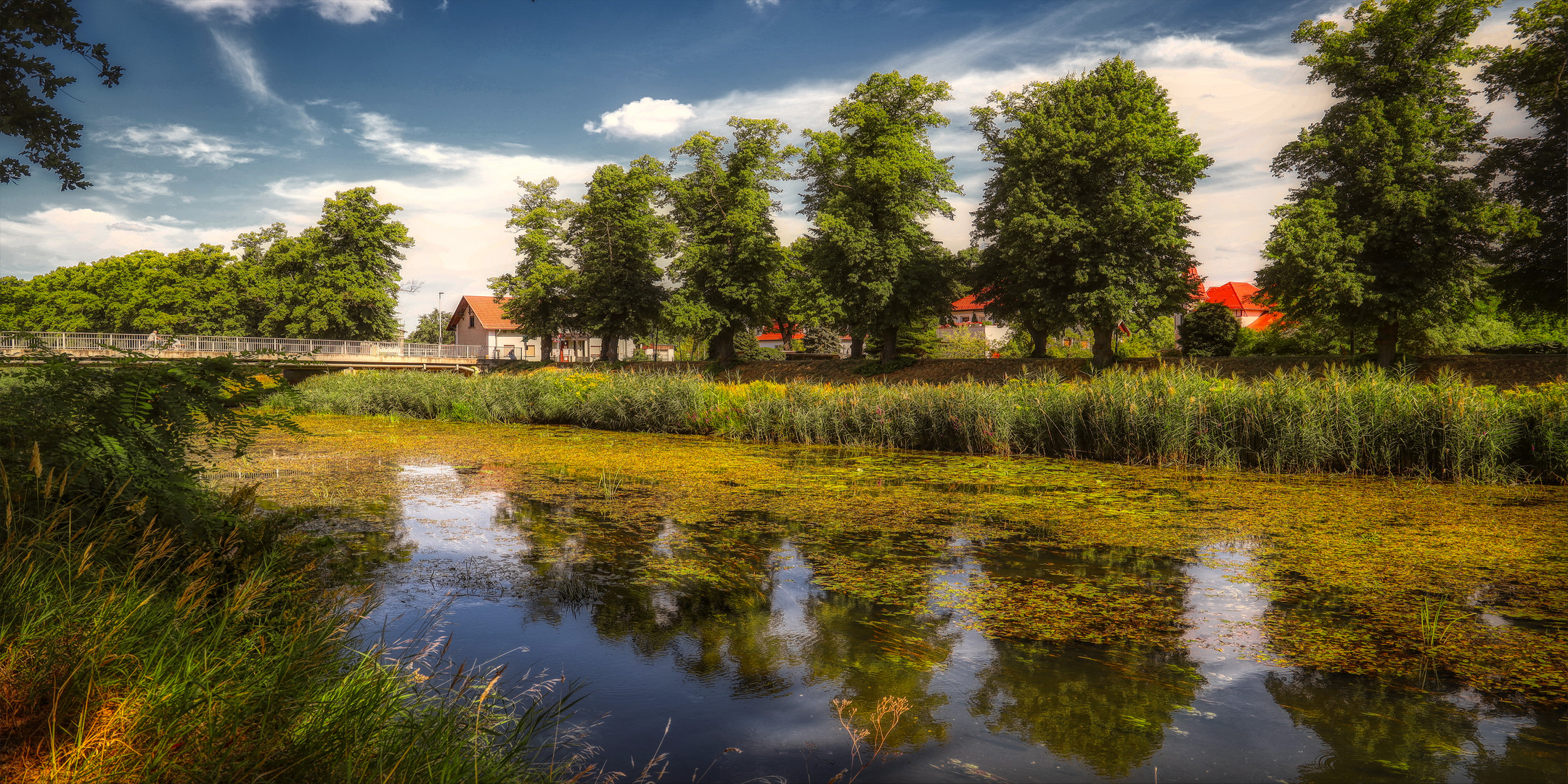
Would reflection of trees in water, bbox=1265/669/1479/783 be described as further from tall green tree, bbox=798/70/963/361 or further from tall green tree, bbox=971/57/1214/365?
tall green tree, bbox=798/70/963/361

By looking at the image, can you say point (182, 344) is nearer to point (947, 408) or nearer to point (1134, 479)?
point (947, 408)

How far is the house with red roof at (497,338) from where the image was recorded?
189ft

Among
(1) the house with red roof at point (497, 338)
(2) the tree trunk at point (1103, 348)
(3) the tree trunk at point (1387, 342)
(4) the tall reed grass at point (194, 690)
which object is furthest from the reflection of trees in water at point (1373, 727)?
(1) the house with red roof at point (497, 338)

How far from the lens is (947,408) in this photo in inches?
510

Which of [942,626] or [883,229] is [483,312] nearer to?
[883,229]

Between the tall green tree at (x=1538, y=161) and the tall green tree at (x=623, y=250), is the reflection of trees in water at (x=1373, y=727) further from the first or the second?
the tall green tree at (x=623, y=250)

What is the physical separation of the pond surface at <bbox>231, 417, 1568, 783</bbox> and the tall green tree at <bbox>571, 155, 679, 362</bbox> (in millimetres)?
28689

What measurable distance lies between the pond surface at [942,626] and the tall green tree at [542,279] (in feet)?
102

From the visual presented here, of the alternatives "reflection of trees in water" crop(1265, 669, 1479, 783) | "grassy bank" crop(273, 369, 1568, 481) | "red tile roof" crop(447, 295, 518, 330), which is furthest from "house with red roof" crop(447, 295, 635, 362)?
"reflection of trees in water" crop(1265, 669, 1479, 783)

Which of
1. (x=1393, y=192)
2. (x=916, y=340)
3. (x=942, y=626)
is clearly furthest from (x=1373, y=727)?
(x=916, y=340)

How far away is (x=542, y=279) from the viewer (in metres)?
38.3

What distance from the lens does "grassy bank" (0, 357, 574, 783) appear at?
203 centimetres

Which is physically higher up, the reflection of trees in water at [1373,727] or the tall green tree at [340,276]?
the tall green tree at [340,276]

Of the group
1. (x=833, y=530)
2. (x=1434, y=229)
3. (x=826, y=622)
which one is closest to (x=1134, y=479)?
(x=833, y=530)
